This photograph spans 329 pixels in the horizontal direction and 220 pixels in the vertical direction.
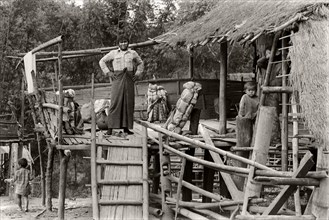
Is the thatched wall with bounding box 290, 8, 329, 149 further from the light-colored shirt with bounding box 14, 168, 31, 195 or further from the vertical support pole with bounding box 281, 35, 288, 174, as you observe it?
the light-colored shirt with bounding box 14, 168, 31, 195

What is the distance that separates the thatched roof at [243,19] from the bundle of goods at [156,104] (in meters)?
2.29

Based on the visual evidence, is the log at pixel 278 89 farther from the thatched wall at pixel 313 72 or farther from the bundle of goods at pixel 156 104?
the bundle of goods at pixel 156 104

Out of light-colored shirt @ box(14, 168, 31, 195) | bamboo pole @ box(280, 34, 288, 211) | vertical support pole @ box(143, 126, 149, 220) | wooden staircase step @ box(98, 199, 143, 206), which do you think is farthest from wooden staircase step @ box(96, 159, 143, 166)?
light-colored shirt @ box(14, 168, 31, 195)

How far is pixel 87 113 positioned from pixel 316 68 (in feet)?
26.5

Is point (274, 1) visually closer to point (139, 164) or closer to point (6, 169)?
point (139, 164)

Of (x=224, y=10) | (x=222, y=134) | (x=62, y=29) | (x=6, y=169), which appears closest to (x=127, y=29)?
(x=62, y=29)

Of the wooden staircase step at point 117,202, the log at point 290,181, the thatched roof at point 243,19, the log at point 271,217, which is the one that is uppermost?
the thatched roof at point 243,19

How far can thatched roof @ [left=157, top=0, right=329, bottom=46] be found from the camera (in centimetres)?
975

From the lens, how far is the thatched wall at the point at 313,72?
8.74m

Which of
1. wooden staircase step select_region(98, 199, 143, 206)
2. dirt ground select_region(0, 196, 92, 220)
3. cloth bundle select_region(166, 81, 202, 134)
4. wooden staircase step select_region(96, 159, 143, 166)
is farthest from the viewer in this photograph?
dirt ground select_region(0, 196, 92, 220)

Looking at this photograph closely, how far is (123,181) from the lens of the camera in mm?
10164

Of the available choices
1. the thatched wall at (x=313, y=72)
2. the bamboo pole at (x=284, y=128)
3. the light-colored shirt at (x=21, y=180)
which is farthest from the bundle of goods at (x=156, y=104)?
the thatched wall at (x=313, y=72)

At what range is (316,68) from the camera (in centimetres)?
903

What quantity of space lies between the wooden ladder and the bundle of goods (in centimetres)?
511
